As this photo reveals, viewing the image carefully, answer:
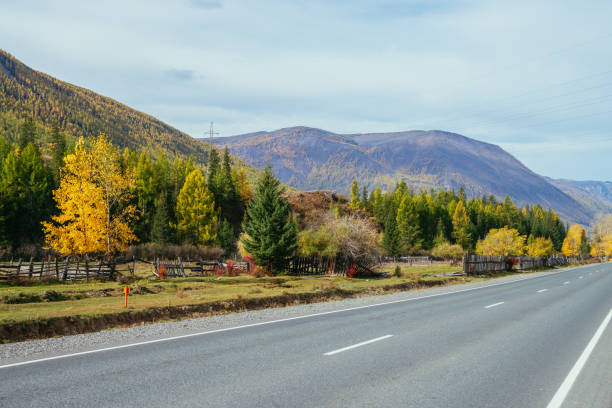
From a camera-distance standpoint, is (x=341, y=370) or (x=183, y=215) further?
(x=183, y=215)

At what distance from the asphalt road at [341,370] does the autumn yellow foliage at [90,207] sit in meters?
28.5

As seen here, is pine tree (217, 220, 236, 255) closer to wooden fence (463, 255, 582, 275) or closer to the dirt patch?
wooden fence (463, 255, 582, 275)

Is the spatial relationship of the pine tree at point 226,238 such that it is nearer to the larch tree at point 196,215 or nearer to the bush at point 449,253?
the larch tree at point 196,215

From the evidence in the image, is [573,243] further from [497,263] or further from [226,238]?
[226,238]

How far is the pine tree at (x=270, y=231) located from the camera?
124ft

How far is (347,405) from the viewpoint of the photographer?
586 centimetres

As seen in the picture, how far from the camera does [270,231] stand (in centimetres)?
3822

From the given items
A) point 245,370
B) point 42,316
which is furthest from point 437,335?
point 42,316

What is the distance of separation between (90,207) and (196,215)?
4091 cm

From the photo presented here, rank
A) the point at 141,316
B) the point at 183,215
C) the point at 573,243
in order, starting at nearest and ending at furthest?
the point at 141,316 < the point at 183,215 < the point at 573,243

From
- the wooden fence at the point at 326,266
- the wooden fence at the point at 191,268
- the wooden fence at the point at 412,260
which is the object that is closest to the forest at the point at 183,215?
the wooden fence at the point at 326,266

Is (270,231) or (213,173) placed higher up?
(213,173)

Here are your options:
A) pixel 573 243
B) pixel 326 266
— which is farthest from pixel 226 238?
pixel 573 243

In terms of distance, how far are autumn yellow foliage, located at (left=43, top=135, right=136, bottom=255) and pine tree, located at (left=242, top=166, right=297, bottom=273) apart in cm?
1145
